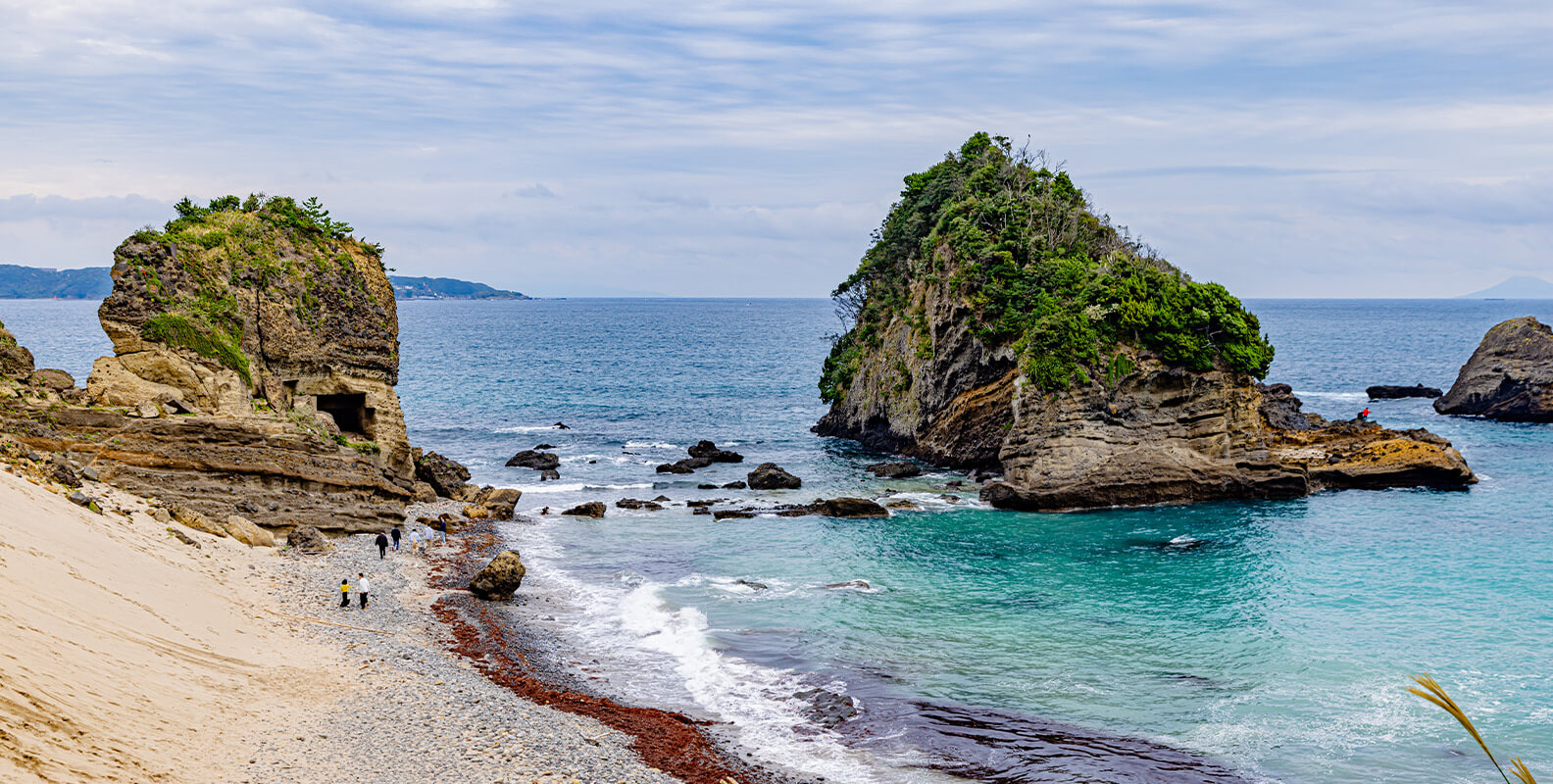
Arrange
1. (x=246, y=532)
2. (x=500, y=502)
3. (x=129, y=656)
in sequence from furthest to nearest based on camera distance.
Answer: (x=500, y=502), (x=246, y=532), (x=129, y=656)

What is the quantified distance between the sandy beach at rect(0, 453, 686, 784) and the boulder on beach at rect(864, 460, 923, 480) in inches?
1143

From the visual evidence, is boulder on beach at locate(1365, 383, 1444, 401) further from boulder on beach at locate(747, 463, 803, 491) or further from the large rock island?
boulder on beach at locate(747, 463, 803, 491)

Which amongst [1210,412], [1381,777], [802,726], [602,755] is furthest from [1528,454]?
[602,755]

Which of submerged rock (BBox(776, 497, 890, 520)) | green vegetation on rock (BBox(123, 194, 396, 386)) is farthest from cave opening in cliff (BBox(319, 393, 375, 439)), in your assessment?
submerged rock (BBox(776, 497, 890, 520))

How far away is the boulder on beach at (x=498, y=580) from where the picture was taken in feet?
99.4

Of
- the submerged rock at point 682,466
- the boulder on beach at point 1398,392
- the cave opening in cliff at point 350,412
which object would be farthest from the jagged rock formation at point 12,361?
the boulder on beach at point 1398,392

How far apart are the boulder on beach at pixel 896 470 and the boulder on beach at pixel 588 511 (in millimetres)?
15630

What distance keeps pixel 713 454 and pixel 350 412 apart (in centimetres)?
2218

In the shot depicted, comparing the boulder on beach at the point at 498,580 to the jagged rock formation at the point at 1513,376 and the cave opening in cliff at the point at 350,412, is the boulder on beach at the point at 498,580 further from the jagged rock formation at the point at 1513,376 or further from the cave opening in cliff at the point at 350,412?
the jagged rock formation at the point at 1513,376

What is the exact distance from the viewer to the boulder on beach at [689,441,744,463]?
58156 millimetres

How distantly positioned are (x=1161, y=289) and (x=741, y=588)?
26.9m

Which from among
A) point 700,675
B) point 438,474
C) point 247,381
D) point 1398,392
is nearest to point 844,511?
point 438,474

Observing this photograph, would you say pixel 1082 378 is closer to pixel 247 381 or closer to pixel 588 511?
pixel 588 511

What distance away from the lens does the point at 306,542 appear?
31719 millimetres
